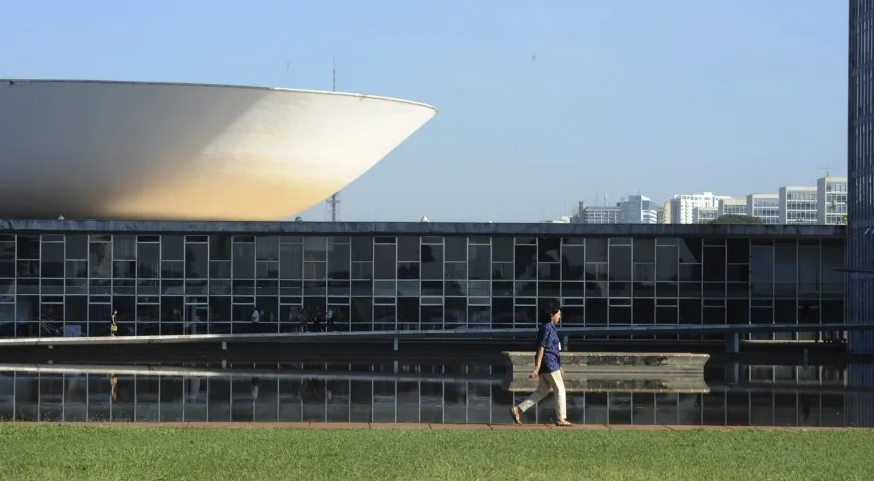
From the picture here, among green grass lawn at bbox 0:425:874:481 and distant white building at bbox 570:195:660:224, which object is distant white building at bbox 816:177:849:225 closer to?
distant white building at bbox 570:195:660:224

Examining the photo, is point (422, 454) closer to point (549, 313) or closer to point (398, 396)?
point (549, 313)

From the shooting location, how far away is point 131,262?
111ft

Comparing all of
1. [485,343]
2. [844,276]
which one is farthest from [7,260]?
[844,276]

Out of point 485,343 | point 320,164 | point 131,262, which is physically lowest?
point 485,343

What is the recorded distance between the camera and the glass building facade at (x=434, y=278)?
110 feet

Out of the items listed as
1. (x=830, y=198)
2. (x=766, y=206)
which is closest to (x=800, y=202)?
(x=766, y=206)

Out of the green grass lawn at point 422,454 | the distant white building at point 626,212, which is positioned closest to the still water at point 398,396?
the green grass lawn at point 422,454

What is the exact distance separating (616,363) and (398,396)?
4633 millimetres

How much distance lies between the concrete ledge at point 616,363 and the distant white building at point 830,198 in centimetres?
10115

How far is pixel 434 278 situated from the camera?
33938 millimetres

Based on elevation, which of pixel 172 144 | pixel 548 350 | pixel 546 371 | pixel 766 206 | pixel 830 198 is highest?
pixel 766 206

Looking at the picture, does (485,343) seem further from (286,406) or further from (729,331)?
(286,406)

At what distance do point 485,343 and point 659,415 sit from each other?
58.9ft

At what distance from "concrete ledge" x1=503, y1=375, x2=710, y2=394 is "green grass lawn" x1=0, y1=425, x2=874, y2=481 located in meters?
5.75
